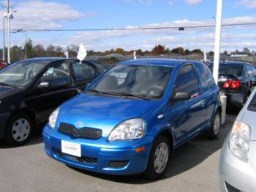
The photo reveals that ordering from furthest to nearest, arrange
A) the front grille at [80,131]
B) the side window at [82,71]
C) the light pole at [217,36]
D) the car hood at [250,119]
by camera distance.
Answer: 1. the light pole at [217,36]
2. the side window at [82,71]
3. the front grille at [80,131]
4. the car hood at [250,119]

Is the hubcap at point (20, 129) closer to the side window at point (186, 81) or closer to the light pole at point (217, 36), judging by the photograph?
the side window at point (186, 81)

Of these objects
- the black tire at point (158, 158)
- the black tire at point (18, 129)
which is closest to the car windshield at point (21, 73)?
the black tire at point (18, 129)

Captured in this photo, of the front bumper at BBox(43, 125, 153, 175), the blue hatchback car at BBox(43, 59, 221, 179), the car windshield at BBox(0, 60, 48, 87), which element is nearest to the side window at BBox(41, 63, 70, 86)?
the car windshield at BBox(0, 60, 48, 87)

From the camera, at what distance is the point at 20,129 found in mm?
6844

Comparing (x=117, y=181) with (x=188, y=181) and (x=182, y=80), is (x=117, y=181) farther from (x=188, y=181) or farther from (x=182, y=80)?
(x=182, y=80)

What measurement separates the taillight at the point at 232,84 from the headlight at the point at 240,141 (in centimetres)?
696

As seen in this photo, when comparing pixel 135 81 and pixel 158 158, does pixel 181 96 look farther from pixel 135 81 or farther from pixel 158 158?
pixel 158 158

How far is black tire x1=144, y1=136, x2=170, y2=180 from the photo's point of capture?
498 centimetres

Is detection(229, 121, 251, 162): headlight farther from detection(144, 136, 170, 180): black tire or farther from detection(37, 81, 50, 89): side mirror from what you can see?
detection(37, 81, 50, 89): side mirror

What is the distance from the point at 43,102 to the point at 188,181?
3.32m

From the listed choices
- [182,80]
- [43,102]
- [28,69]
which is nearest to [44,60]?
[28,69]

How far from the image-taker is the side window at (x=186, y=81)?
19.7 feet

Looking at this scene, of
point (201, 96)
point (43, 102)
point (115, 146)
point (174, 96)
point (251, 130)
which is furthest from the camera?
point (43, 102)

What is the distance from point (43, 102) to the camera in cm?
730
